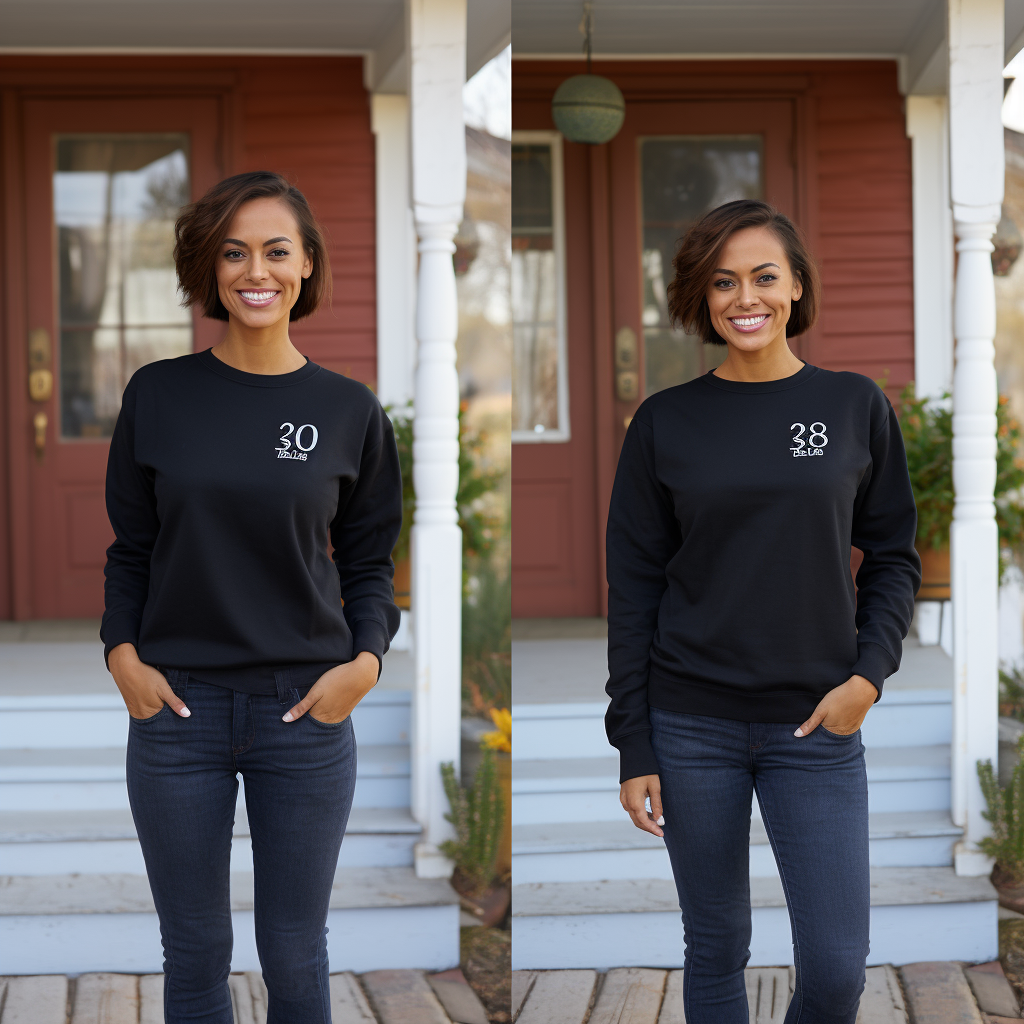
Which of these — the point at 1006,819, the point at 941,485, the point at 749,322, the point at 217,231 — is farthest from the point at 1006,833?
the point at 217,231

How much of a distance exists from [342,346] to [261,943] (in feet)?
11.7

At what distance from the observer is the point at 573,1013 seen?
3.13 meters

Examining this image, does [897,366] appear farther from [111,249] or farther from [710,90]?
[111,249]

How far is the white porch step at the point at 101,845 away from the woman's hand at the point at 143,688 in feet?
6.07

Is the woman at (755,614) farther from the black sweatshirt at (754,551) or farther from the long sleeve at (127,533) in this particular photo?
the long sleeve at (127,533)

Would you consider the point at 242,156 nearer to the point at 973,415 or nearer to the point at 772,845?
the point at 973,415

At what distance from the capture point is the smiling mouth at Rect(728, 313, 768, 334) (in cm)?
189

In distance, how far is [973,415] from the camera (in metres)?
3.61

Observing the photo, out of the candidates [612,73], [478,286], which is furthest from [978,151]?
[478,286]

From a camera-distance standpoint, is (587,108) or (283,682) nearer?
(283,682)

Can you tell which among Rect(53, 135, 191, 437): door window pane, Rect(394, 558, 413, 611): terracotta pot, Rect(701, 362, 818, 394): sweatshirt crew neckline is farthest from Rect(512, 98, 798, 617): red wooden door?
Rect(701, 362, 818, 394): sweatshirt crew neckline

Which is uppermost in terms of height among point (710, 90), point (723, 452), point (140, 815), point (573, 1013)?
point (710, 90)

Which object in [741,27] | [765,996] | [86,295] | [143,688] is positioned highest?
[741,27]

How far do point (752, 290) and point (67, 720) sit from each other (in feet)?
10.1
